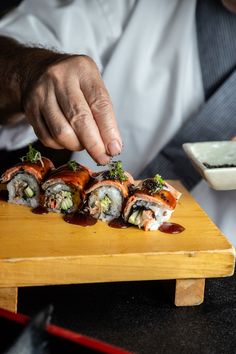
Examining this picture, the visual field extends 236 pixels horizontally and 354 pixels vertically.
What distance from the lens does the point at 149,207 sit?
1.53 meters

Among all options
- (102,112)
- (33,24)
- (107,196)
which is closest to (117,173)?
(107,196)

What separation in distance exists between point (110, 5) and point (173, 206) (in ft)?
3.96

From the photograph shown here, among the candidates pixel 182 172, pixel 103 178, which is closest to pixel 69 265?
pixel 103 178

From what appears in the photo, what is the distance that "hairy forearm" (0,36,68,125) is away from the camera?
1747mm

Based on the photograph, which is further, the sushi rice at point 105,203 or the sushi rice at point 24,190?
the sushi rice at point 24,190

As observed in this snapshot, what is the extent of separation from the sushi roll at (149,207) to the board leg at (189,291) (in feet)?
0.58

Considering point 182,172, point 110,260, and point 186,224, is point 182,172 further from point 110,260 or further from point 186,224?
point 110,260

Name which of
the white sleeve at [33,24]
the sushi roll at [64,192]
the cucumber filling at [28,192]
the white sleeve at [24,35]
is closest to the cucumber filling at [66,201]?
the sushi roll at [64,192]

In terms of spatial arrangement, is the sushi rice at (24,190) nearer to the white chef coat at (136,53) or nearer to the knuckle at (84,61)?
the knuckle at (84,61)

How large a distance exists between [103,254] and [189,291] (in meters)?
0.24

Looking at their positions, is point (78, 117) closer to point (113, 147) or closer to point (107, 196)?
point (113, 147)

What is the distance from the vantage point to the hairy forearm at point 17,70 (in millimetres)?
1747

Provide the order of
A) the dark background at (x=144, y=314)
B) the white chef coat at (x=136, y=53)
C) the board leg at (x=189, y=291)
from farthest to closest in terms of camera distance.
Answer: the white chef coat at (x=136, y=53), the board leg at (x=189, y=291), the dark background at (x=144, y=314)

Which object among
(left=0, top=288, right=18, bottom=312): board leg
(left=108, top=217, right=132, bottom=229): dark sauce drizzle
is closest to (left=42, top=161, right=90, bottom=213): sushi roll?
(left=108, top=217, right=132, bottom=229): dark sauce drizzle
